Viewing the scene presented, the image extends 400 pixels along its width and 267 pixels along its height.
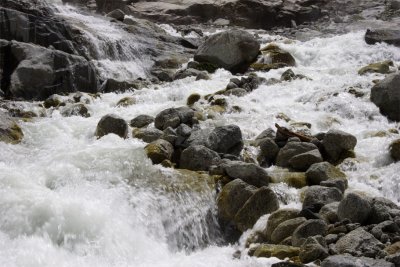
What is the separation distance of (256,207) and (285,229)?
2.63ft

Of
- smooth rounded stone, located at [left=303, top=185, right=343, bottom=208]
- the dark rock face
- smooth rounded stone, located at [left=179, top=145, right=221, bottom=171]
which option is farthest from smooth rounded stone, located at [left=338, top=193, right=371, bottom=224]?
the dark rock face

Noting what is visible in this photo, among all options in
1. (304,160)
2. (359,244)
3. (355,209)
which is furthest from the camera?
(304,160)

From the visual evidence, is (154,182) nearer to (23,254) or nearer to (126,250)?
(126,250)

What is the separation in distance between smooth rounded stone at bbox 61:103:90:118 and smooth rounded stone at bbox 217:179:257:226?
612cm

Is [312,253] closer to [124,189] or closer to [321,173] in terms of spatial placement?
[321,173]

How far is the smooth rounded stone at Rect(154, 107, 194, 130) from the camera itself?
1123 cm

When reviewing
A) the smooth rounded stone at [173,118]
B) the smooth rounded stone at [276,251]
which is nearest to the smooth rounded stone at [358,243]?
the smooth rounded stone at [276,251]

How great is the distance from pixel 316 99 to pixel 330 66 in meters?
5.52

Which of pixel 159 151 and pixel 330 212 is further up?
pixel 330 212

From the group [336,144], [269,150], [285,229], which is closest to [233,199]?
[285,229]

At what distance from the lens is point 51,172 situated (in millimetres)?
8305

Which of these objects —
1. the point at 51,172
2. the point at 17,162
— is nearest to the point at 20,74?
the point at 17,162

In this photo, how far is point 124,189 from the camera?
321 inches

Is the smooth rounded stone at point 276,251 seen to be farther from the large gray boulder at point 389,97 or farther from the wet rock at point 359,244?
the large gray boulder at point 389,97
